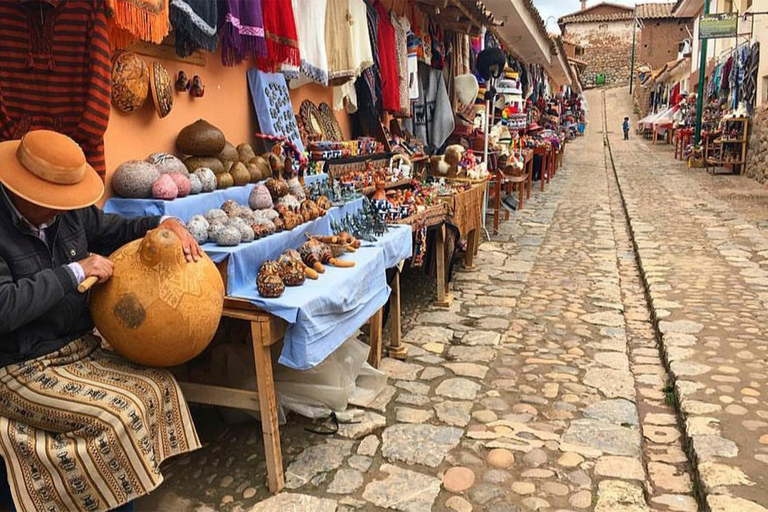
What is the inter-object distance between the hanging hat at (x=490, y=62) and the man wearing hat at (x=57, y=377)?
7.05 m

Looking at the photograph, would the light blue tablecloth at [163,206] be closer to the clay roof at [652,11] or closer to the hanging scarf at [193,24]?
the hanging scarf at [193,24]

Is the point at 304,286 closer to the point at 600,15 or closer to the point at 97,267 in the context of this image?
the point at 97,267

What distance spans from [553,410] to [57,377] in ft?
8.05

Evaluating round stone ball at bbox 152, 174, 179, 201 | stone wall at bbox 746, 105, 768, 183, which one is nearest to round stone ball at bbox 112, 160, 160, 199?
round stone ball at bbox 152, 174, 179, 201

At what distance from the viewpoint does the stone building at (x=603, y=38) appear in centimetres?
4566

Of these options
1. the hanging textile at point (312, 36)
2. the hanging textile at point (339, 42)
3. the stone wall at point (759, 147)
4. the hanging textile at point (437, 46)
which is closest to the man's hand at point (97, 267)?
the hanging textile at point (312, 36)

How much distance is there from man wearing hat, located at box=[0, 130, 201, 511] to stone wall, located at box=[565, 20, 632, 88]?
1912 inches

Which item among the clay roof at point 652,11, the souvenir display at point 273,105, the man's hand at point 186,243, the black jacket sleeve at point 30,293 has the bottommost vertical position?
the black jacket sleeve at point 30,293

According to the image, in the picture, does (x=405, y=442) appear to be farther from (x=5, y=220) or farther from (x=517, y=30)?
(x=517, y=30)

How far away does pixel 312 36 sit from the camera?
4566 millimetres

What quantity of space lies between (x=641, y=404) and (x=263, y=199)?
95.3 inches

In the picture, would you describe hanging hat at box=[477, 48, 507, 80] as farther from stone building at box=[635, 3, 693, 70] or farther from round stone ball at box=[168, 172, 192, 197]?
stone building at box=[635, 3, 693, 70]

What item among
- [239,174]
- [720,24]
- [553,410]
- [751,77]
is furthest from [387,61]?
[751,77]

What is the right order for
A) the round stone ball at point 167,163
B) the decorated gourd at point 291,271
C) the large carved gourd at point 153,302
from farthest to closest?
the round stone ball at point 167,163
the decorated gourd at point 291,271
the large carved gourd at point 153,302
